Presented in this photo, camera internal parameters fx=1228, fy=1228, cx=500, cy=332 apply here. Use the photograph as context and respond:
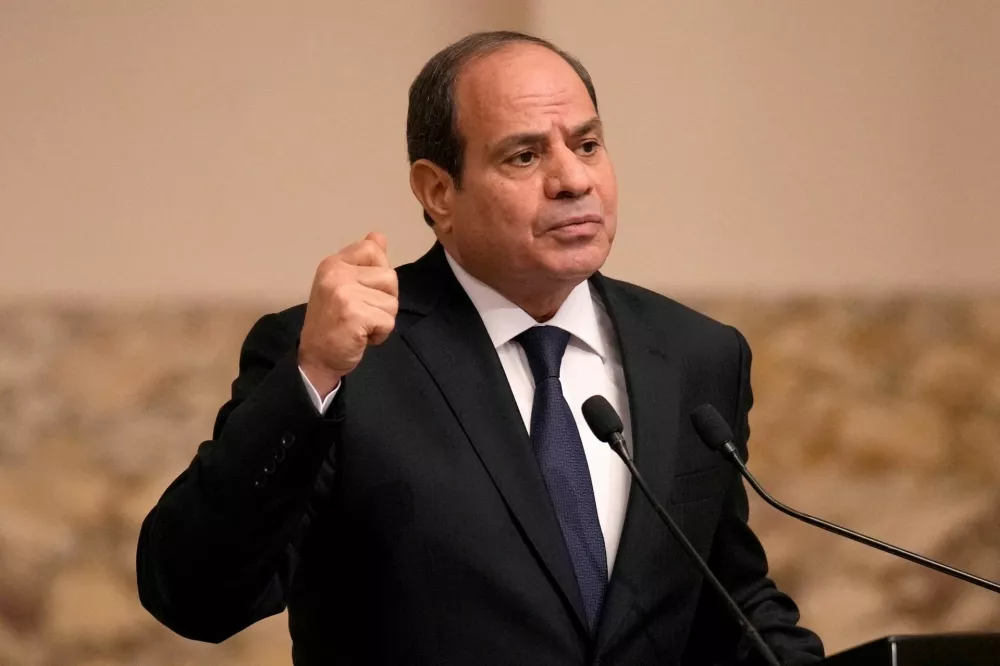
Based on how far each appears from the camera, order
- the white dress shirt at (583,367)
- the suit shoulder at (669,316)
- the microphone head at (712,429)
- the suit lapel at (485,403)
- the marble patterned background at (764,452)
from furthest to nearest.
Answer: the marble patterned background at (764,452) < the suit shoulder at (669,316) < the white dress shirt at (583,367) < the suit lapel at (485,403) < the microphone head at (712,429)

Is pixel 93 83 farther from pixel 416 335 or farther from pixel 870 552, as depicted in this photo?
pixel 870 552

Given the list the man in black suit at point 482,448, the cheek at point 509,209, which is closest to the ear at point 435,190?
the man in black suit at point 482,448

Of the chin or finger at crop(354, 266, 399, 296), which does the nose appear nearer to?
the chin

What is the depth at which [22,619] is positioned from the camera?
3.02 meters

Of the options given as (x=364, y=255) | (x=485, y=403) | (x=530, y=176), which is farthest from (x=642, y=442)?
(x=364, y=255)

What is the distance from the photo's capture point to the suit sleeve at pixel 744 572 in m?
1.95

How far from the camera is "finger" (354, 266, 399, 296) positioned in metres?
1.55

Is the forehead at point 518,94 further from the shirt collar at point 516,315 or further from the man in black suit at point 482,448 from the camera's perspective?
the shirt collar at point 516,315

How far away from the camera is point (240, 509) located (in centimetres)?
157

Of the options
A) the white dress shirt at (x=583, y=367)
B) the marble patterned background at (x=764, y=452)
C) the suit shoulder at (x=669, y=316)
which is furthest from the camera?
the marble patterned background at (x=764, y=452)

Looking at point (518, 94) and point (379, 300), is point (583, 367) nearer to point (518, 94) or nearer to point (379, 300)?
point (518, 94)

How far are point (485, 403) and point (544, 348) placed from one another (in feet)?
0.58

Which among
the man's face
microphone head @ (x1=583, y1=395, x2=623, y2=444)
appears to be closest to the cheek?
the man's face

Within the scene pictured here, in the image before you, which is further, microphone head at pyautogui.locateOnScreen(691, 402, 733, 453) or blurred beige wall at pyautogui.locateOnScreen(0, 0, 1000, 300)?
blurred beige wall at pyautogui.locateOnScreen(0, 0, 1000, 300)
